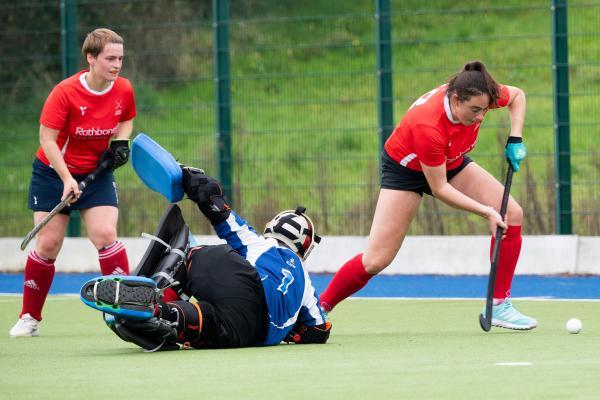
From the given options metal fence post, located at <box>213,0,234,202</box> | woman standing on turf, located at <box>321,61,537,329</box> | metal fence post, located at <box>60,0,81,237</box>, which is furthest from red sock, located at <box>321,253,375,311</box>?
metal fence post, located at <box>60,0,81,237</box>

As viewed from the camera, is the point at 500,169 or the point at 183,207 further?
the point at 183,207

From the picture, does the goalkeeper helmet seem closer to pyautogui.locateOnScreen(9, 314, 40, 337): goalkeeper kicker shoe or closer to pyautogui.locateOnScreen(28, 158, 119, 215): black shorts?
pyautogui.locateOnScreen(28, 158, 119, 215): black shorts

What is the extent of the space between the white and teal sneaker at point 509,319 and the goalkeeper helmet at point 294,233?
121 cm

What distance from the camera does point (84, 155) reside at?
8891 millimetres

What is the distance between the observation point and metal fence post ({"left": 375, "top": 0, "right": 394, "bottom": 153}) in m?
13.7

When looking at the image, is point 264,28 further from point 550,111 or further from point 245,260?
point 245,260

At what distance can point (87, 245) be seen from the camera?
48.2 ft

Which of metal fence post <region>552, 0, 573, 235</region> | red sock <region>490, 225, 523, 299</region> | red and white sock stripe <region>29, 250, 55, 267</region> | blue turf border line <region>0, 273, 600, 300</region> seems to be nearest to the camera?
red sock <region>490, 225, 523, 299</region>

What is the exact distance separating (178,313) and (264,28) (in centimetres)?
750

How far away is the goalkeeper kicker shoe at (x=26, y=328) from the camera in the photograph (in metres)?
8.73

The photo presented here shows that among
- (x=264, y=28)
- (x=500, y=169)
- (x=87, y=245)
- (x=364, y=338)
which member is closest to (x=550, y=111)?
(x=500, y=169)

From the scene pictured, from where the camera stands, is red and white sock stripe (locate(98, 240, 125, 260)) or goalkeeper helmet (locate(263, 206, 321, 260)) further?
red and white sock stripe (locate(98, 240, 125, 260))

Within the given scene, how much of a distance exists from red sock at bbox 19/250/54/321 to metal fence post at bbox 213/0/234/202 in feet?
18.0

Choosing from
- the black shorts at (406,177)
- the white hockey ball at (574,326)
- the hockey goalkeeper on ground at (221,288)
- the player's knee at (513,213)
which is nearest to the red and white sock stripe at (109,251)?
the hockey goalkeeper on ground at (221,288)
